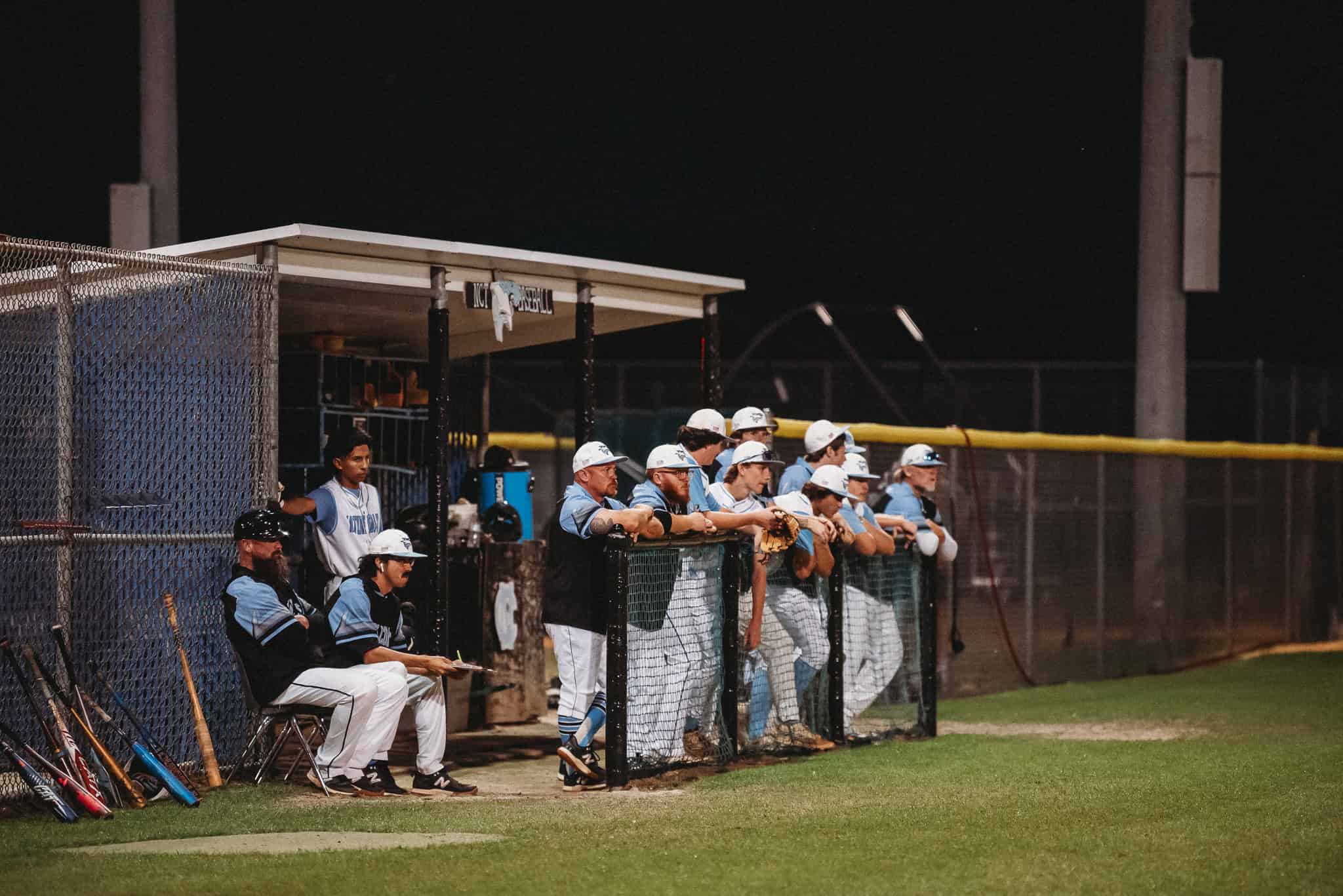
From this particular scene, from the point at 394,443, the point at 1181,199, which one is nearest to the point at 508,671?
Result: the point at 394,443

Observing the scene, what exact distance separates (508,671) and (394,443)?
73.7 inches

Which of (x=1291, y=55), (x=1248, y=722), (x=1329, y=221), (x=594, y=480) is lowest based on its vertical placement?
(x=1248, y=722)

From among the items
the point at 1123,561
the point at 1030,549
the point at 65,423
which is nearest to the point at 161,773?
the point at 65,423

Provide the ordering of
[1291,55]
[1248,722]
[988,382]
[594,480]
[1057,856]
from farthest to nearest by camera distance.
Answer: [1291,55]
[988,382]
[1248,722]
[594,480]
[1057,856]

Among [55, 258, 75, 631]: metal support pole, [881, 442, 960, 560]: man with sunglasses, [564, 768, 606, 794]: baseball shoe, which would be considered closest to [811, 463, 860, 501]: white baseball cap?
[881, 442, 960, 560]: man with sunglasses

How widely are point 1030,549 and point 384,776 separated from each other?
7085mm

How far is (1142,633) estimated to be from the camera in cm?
1509

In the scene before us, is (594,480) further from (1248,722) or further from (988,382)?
(988,382)

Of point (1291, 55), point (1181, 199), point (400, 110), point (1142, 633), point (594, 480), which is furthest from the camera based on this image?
point (1291, 55)

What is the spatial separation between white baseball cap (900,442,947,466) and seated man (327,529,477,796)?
4.26 metres

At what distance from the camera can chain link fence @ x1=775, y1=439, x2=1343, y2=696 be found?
1313 cm

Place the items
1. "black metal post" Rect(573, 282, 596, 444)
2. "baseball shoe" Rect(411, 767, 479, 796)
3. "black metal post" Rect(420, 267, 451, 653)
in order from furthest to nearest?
"black metal post" Rect(573, 282, 596, 444)
"black metal post" Rect(420, 267, 451, 653)
"baseball shoe" Rect(411, 767, 479, 796)

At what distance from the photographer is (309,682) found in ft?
26.6

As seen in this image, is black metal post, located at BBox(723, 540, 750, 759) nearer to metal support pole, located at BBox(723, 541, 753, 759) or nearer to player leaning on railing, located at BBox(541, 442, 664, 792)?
metal support pole, located at BBox(723, 541, 753, 759)
